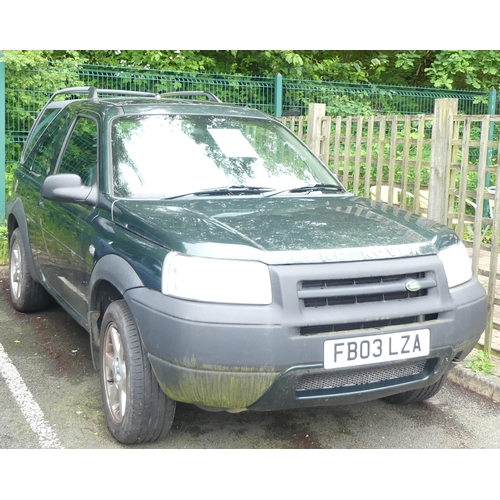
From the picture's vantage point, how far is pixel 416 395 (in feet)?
13.4

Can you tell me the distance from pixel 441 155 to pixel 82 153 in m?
2.74

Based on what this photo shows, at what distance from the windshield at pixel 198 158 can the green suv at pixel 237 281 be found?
0.4 inches

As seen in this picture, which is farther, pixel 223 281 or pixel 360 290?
pixel 360 290

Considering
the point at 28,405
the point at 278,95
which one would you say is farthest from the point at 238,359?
the point at 278,95

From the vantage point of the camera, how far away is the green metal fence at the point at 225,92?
8.99 m

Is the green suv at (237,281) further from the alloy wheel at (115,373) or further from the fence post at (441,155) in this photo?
the fence post at (441,155)

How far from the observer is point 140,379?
3232mm

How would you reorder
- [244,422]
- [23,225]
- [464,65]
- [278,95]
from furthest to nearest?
[464,65], [278,95], [23,225], [244,422]

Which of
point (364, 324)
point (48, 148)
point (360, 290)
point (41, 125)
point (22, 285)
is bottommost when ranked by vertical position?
point (22, 285)

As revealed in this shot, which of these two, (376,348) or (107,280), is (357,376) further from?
(107,280)

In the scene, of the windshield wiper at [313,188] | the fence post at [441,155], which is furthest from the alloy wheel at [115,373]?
the fence post at [441,155]

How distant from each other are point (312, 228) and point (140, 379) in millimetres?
1123
